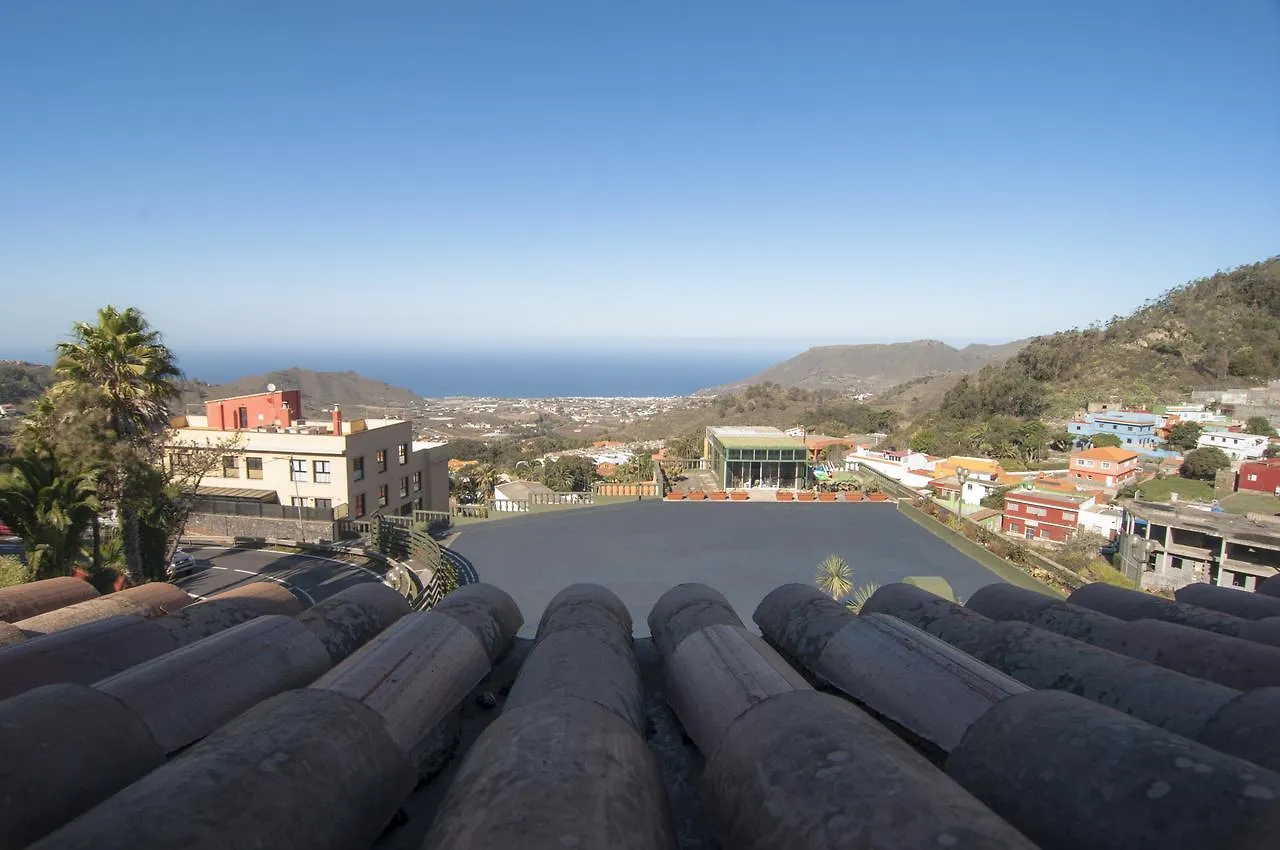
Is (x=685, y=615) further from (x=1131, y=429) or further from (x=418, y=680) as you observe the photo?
(x=1131, y=429)

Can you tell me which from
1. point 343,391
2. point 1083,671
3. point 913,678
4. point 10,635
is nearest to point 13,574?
point 10,635

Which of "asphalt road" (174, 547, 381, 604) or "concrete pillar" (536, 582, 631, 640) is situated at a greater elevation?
"concrete pillar" (536, 582, 631, 640)

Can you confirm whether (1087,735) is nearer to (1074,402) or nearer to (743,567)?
(743,567)

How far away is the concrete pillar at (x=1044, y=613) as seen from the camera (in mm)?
3545

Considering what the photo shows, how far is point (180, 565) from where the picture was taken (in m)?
18.1

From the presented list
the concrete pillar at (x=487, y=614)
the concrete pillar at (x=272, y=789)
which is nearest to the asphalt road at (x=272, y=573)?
the concrete pillar at (x=487, y=614)

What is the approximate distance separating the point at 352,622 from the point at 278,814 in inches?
80.5

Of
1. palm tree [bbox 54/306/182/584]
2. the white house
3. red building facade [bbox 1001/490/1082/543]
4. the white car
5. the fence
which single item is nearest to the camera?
palm tree [bbox 54/306/182/584]

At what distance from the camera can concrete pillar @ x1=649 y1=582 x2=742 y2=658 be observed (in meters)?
3.48

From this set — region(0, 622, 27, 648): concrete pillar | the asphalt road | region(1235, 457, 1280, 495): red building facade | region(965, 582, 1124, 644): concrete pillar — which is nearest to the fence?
the asphalt road

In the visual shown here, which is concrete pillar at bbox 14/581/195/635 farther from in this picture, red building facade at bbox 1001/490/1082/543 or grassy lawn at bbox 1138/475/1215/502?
grassy lawn at bbox 1138/475/1215/502

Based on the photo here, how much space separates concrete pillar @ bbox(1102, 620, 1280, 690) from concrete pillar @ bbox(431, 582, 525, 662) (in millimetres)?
3138

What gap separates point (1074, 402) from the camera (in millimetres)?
70250

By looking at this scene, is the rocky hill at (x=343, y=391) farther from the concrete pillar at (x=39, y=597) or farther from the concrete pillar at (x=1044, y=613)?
the concrete pillar at (x=1044, y=613)
